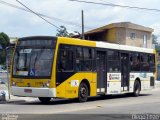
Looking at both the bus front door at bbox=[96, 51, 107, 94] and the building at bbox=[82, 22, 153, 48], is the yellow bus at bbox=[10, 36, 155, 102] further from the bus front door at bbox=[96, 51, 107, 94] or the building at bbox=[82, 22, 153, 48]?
the building at bbox=[82, 22, 153, 48]

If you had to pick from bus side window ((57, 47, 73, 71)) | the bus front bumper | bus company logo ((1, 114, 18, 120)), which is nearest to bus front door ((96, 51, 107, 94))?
bus side window ((57, 47, 73, 71))

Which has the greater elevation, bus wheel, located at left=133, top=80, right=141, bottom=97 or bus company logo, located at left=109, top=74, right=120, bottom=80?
bus company logo, located at left=109, top=74, right=120, bottom=80

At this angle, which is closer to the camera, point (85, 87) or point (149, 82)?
point (85, 87)

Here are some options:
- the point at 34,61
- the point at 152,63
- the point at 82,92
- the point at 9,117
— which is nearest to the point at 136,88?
the point at 152,63

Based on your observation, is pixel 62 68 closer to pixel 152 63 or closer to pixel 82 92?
pixel 82 92

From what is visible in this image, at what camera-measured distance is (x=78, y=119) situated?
1405 centimetres

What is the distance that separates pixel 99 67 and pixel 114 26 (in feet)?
129

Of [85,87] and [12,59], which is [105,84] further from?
[12,59]

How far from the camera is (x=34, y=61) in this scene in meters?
20.1

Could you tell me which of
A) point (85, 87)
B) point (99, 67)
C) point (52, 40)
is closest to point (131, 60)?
point (99, 67)

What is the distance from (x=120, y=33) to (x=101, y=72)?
39.5 meters

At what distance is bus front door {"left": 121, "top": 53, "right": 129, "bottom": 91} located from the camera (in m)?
26.1

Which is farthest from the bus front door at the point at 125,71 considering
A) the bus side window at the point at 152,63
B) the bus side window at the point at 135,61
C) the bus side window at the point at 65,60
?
the bus side window at the point at 65,60

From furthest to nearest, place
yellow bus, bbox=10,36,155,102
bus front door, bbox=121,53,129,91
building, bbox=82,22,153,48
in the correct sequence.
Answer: building, bbox=82,22,153,48, bus front door, bbox=121,53,129,91, yellow bus, bbox=10,36,155,102
